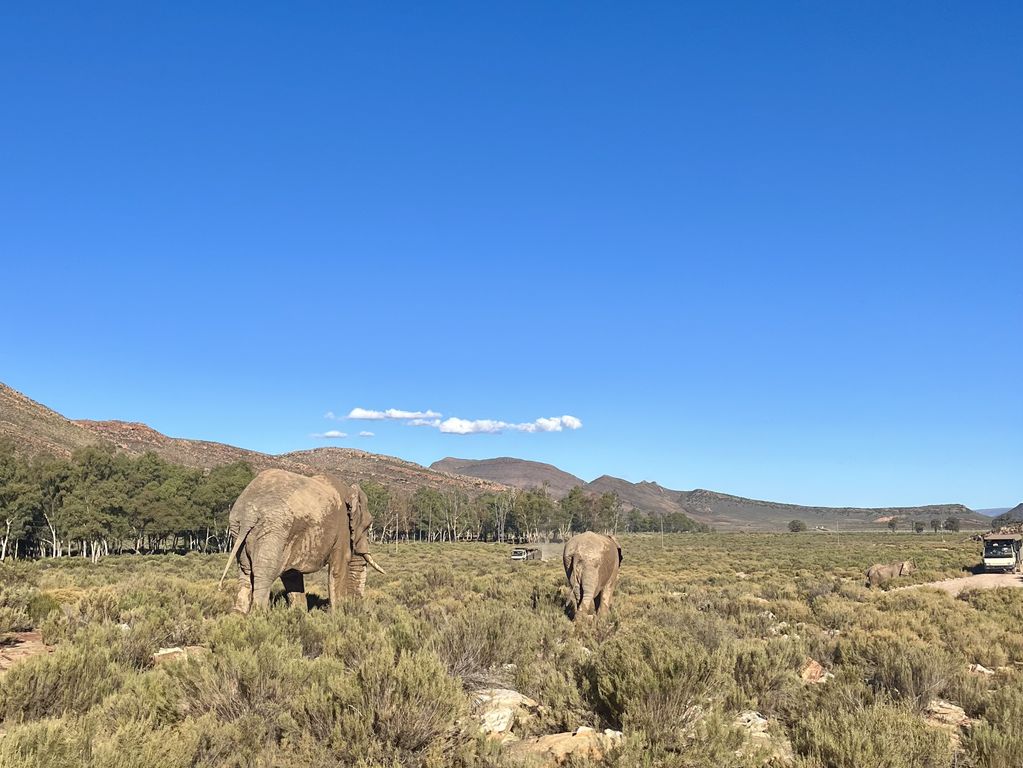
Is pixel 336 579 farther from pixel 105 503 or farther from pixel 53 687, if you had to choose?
pixel 105 503

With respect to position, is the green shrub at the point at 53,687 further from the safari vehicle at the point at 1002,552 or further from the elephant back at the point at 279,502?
the safari vehicle at the point at 1002,552

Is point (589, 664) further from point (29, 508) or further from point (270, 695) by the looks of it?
point (29, 508)

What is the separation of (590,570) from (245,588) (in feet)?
23.7

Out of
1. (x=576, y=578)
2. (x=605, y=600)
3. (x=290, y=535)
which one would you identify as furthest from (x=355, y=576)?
(x=605, y=600)

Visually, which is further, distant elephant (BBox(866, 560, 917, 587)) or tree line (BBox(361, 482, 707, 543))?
tree line (BBox(361, 482, 707, 543))

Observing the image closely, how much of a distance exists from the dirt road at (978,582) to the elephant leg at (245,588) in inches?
929

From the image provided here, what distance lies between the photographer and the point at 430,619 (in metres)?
12.0

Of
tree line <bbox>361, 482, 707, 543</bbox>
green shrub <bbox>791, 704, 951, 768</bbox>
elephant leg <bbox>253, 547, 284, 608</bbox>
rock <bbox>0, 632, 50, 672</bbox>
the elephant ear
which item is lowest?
tree line <bbox>361, 482, 707, 543</bbox>

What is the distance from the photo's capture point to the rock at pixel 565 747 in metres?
5.07

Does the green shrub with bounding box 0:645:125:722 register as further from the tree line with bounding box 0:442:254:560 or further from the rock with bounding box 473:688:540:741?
the tree line with bounding box 0:442:254:560


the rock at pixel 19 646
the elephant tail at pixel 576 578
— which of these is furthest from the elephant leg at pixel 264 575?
the elephant tail at pixel 576 578

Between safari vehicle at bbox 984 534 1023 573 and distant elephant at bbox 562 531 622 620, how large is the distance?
26.0 metres

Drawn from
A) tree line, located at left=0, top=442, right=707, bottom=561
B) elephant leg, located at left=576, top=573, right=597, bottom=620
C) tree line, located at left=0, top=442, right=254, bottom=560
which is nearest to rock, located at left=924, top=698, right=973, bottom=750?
elephant leg, located at left=576, top=573, right=597, bottom=620

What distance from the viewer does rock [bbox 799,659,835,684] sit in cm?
906
